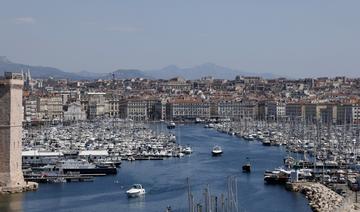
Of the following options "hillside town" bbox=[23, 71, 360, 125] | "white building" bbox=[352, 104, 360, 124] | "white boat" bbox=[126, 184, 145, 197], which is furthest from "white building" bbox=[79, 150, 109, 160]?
"white building" bbox=[352, 104, 360, 124]

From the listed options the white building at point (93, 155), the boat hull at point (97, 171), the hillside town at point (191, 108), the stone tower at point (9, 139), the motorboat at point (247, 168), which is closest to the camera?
the stone tower at point (9, 139)

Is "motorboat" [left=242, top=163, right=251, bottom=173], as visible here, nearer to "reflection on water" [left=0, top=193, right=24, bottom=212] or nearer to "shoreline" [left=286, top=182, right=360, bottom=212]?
"shoreline" [left=286, top=182, right=360, bottom=212]

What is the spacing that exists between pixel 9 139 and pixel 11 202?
1.95m

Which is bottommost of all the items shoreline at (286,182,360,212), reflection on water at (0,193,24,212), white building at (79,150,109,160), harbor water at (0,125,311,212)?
harbor water at (0,125,311,212)

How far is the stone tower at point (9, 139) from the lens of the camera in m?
19.6

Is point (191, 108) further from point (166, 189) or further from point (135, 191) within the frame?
point (135, 191)

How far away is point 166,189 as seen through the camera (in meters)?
21.0

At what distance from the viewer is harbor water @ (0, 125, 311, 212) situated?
18.1 metres

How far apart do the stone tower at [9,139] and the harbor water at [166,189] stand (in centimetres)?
48

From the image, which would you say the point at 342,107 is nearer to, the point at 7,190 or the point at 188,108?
the point at 188,108

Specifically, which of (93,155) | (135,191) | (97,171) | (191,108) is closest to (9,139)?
(135,191)

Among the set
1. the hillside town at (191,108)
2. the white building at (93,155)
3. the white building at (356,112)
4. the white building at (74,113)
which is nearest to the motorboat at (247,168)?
the white building at (93,155)

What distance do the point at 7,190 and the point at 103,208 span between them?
2808 millimetres

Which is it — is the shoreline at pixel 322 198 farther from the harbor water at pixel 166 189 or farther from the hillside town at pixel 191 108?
the hillside town at pixel 191 108
